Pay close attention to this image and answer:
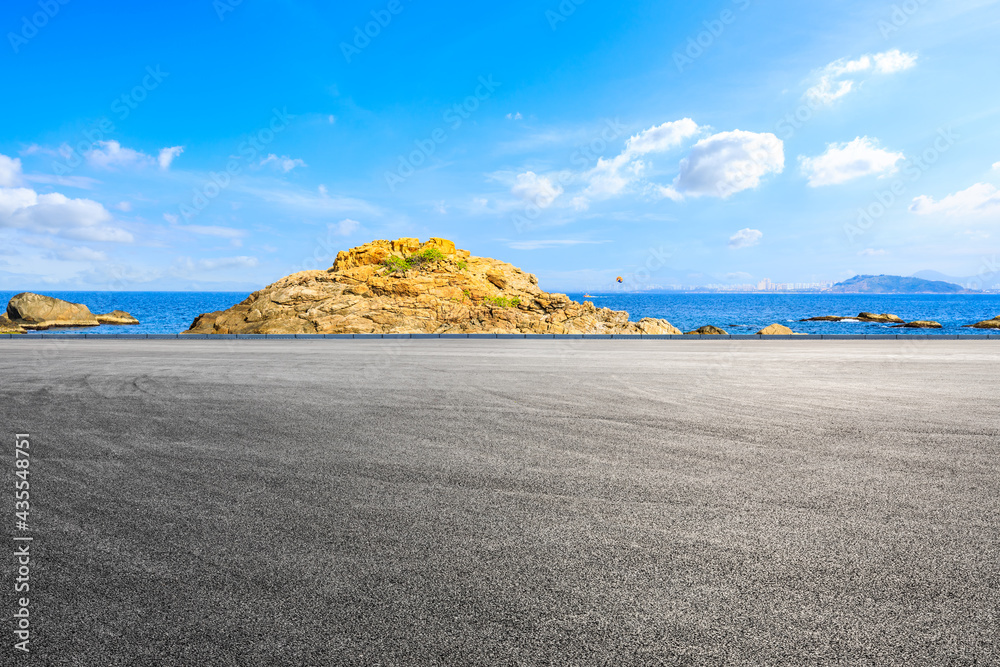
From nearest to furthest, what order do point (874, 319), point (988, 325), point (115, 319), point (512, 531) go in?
point (512, 531), point (988, 325), point (115, 319), point (874, 319)

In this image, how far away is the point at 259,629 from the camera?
2.86 meters

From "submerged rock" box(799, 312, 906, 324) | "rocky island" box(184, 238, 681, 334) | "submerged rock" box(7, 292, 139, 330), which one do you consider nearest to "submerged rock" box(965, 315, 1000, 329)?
"submerged rock" box(799, 312, 906, 324)

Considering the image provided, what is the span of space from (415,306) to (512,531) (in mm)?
29282

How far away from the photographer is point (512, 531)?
4035 mm

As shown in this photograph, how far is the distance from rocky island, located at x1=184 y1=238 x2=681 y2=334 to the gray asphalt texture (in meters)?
21.8

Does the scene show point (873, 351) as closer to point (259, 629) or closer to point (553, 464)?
point (553, 464)

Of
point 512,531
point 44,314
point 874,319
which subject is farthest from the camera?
point 874,319

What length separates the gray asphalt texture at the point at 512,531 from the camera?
2.78m

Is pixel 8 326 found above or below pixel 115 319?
below

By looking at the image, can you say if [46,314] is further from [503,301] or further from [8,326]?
[503,301]

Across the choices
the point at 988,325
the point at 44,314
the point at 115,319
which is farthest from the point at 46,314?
the point at 988,325

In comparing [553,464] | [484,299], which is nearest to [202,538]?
[553,464]

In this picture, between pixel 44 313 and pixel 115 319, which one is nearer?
pixel 44 313

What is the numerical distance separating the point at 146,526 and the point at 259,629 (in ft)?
6.12
